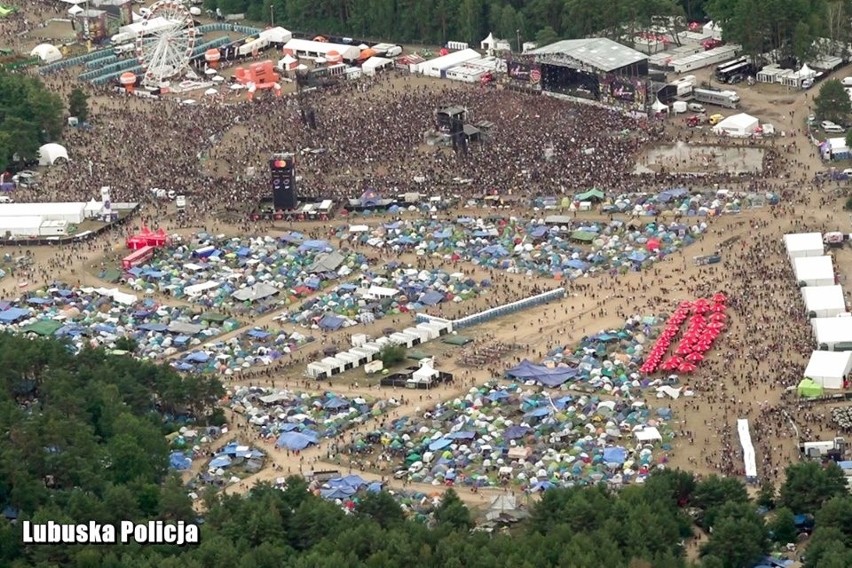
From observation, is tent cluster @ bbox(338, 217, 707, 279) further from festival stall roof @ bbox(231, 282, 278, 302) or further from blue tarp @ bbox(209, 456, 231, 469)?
blue tarp @ bbox(209, 456, 231, 469)

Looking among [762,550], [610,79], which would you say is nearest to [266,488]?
[762,550]

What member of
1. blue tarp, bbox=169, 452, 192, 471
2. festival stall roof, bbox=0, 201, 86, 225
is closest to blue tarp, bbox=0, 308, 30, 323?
festival stall roof, bbox=0, 201, 86, 225

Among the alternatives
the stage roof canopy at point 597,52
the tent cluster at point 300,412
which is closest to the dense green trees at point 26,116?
the stage roof canopy at point 597,52

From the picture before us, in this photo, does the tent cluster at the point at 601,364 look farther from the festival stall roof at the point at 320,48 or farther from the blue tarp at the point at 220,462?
the festival stall roof at the point at 320,48

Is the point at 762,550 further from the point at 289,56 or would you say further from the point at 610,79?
the point at 289,56

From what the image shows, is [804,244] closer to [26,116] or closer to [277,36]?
[26,116]

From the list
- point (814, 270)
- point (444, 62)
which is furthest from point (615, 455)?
point (444, 62)
